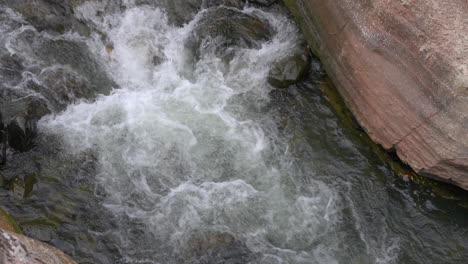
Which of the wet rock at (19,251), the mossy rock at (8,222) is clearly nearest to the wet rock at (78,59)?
the mossy rock at (8,222)

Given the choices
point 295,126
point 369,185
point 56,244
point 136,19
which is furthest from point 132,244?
point 136,19

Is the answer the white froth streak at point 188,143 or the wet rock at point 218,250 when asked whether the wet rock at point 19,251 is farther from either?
the wet rock at point 218,250

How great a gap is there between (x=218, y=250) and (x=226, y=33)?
13.1 ft

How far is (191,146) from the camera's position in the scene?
22.0 feet

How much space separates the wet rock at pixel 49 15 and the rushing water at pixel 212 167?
0.15 metres

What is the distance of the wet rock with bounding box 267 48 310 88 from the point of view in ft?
24.6

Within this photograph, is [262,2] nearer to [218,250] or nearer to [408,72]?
[408,72]

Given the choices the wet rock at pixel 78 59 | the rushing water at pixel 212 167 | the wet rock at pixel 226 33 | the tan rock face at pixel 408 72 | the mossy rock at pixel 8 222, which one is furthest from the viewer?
the wet rock at pixel 226 33

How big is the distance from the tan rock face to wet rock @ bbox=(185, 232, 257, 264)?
2926 millimetres

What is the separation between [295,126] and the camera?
7.12m

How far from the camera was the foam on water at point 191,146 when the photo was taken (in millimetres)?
6023

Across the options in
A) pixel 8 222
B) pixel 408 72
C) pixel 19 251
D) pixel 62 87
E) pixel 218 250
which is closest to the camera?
pixel 19 251

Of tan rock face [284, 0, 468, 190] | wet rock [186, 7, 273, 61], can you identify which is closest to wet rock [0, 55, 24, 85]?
wet rock [186, 7, 273, 61]

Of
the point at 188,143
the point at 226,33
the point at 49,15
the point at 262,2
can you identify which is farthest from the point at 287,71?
the point at 49,15
